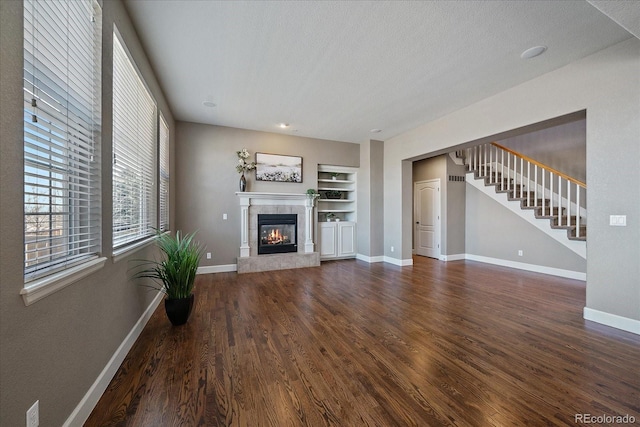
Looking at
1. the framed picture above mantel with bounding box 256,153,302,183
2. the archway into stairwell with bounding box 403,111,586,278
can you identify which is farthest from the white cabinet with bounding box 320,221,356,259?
the archway into stairwell with bounding box 403,111,586,278

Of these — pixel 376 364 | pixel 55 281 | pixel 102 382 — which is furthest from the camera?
pixel 376 364

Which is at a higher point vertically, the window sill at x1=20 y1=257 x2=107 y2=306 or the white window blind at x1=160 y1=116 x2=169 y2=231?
the white window blind at x1=160 y1=116 x2=169 y2=231

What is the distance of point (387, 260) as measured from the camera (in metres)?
6.14

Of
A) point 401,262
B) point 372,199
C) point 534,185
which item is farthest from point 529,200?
point 372,199

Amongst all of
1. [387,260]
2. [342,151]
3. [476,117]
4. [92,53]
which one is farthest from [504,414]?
[342,151]

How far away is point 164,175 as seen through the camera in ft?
13.2

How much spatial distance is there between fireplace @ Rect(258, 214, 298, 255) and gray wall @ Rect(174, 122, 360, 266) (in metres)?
0.48

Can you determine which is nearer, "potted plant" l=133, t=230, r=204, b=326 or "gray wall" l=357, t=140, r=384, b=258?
"potted plant" l=133, t=230, r=204, b=326

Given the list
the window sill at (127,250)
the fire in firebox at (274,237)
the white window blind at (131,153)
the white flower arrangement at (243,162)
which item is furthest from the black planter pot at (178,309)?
the white flower arrangement at (243,162)

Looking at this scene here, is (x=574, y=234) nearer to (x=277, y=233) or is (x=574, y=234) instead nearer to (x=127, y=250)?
(x=277, y=233)

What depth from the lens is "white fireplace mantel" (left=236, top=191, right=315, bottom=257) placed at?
204 inches

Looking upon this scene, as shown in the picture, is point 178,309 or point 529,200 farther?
point 529,200

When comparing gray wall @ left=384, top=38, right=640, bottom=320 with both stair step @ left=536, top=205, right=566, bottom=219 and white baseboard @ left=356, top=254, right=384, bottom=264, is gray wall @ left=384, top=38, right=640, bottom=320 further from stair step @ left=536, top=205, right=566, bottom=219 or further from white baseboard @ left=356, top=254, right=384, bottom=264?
white baseboard @ left=356, top=254, right=384, bottom=264

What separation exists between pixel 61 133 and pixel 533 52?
3.97 m
